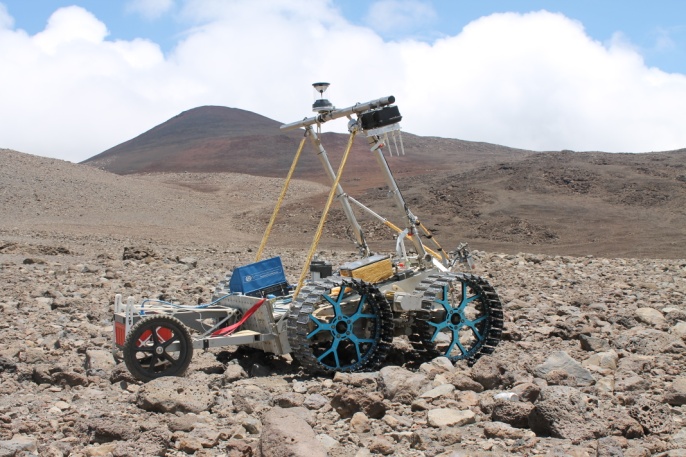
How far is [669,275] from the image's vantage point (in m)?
16.9

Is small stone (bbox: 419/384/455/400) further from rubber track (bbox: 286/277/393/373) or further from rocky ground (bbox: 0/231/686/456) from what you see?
rubber track (bbox: 286/277/393/373)

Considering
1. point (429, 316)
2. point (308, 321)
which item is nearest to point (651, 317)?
point (429, 316)

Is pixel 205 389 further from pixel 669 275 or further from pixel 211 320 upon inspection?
pixel 669 275

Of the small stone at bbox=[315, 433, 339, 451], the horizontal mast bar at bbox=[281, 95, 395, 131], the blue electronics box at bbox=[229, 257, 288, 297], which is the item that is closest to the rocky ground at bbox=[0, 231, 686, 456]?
the small stone at bbox=[315, 433, 339, 451]

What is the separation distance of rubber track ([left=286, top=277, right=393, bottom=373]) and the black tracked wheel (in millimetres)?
1005

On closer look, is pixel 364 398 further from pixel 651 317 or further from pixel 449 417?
pixel 651 317

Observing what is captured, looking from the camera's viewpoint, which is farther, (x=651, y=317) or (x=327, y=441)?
(x=651, y=317)

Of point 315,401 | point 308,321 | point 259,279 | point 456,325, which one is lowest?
point 315,401

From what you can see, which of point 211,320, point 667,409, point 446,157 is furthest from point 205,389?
point 446,157

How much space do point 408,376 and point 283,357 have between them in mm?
2345

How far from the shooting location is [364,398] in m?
6.07

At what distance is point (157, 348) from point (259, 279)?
1.92m

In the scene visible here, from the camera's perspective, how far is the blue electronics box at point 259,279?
8.70m

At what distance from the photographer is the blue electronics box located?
8703mm
